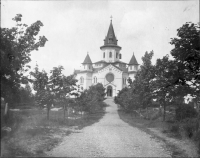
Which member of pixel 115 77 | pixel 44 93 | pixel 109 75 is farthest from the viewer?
pixel 109 75

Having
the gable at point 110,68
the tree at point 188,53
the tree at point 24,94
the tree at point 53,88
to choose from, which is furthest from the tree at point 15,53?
the gable at point 110,68

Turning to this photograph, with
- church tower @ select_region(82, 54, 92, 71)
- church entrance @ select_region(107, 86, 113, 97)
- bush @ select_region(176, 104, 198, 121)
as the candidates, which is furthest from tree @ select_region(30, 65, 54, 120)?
church entrance @ select_region(107, 86, 113, 97)

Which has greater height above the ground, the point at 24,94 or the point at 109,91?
the point at 109,91

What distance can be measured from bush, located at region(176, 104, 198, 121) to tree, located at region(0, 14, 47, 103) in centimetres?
1172

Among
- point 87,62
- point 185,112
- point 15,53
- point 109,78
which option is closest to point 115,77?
point 109,78

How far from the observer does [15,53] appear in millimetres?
6383

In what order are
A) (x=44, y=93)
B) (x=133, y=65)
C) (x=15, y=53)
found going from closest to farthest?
(x=15, y=53)
(x=44, y=93)
(x=133, y=65)

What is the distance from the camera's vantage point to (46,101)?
13695 mm

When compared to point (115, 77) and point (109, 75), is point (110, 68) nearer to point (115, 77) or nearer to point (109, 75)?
point (109, 75)

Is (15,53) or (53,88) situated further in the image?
(53,88)

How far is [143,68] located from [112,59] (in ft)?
155

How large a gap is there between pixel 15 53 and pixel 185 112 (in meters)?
12.7

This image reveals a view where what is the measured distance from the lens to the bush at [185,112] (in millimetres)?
15492

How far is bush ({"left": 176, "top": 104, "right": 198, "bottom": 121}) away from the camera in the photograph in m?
15.5
